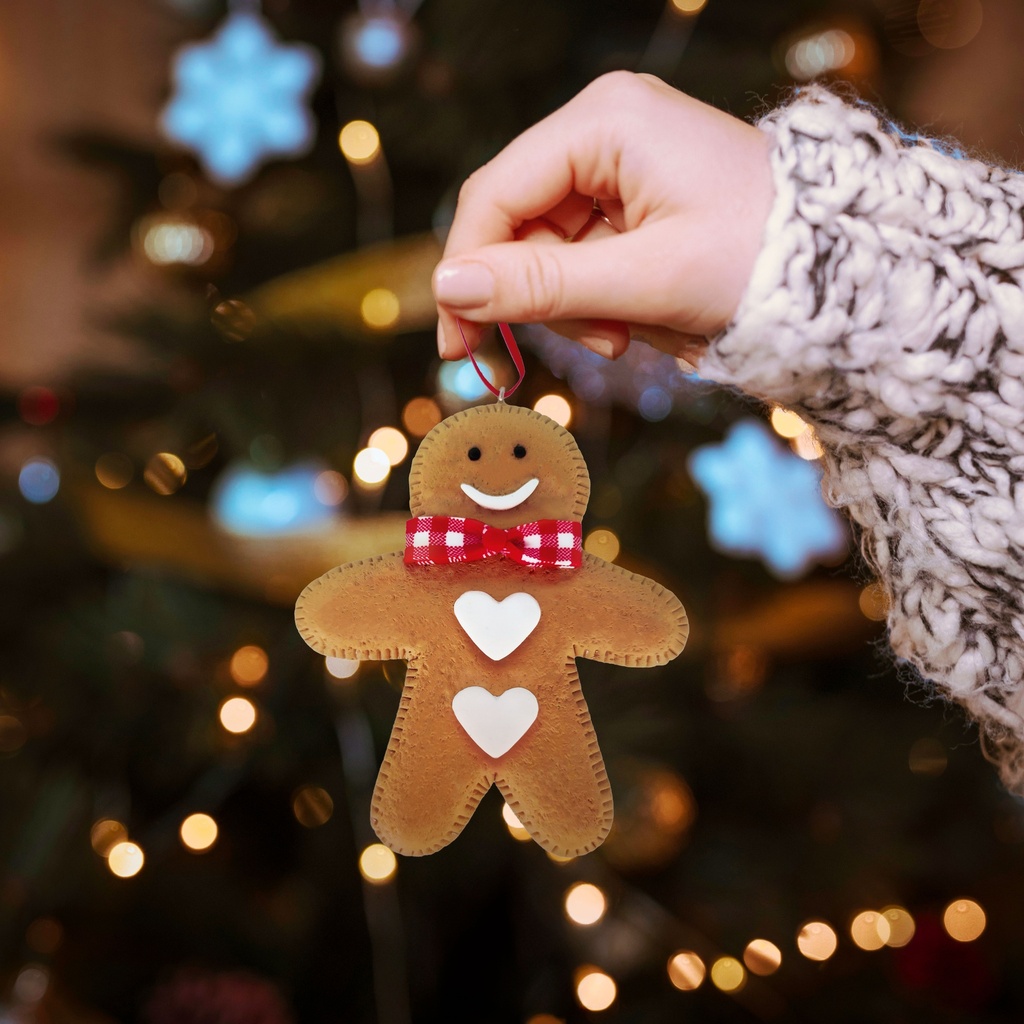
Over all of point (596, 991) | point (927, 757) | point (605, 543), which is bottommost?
point (596, 991)

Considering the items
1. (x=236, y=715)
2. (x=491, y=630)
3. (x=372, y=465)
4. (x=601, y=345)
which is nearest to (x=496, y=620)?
(x=491, y=630)

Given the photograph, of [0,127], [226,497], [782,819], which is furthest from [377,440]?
[0,127]

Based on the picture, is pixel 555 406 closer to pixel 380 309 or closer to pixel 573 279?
pixel 380 309

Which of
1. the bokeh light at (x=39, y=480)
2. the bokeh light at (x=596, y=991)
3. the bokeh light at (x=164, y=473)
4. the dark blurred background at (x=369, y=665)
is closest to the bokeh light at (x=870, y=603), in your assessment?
the dark blurred background at (x=369, y=665)

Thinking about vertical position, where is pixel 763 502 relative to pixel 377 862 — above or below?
above

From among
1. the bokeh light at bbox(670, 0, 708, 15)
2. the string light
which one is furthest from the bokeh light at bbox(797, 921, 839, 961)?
the bokeh light at bbox(670, 0, 708, 15)

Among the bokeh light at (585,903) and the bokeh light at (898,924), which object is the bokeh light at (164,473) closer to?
the bokeh light at (585,903)

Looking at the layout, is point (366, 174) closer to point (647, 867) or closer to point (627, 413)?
point (627, 413)

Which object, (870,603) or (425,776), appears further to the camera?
(870,603)
